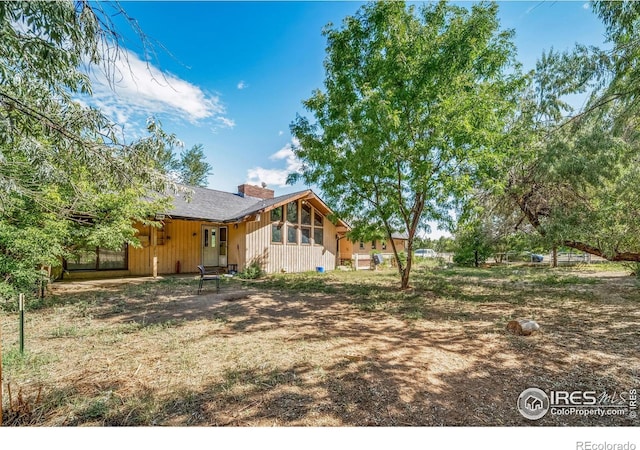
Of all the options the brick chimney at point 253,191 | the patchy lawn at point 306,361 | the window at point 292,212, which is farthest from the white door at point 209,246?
the patchy lawn at point 306,361

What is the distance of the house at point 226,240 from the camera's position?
37.8ft

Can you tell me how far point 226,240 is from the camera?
13922mm

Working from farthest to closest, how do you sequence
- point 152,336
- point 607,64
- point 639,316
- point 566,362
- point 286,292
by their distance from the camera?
point 286,292 < point 639,316 < point 607,64 < point 152,336 < point 566,362

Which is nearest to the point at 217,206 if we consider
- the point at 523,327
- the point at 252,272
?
the point at 252,272

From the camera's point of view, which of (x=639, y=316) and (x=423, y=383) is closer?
(x=423, y=383)

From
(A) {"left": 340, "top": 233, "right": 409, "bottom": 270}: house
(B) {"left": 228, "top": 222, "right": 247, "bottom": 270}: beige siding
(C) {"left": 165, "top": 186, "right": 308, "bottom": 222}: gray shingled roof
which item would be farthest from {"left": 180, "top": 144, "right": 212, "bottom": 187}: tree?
(B) {"left": 228, "top": 222, "right": 247, "bottom": 270}: beige siding

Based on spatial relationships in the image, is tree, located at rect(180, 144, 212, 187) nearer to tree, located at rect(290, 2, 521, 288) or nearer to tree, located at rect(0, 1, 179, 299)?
tree, located at rect(290, 2, 521, 288)

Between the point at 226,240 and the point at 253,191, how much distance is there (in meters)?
5.16

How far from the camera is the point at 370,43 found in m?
7.08

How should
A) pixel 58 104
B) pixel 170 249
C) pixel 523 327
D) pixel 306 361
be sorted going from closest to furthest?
pixel 58 104, pixel 306 361, pixel 523 327, pixel 170 249

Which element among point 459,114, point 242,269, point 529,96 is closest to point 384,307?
point 459,114

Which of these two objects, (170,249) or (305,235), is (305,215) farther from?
(170,249)

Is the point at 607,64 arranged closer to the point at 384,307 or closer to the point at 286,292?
the point at 384,307

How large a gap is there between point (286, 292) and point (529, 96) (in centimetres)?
889
